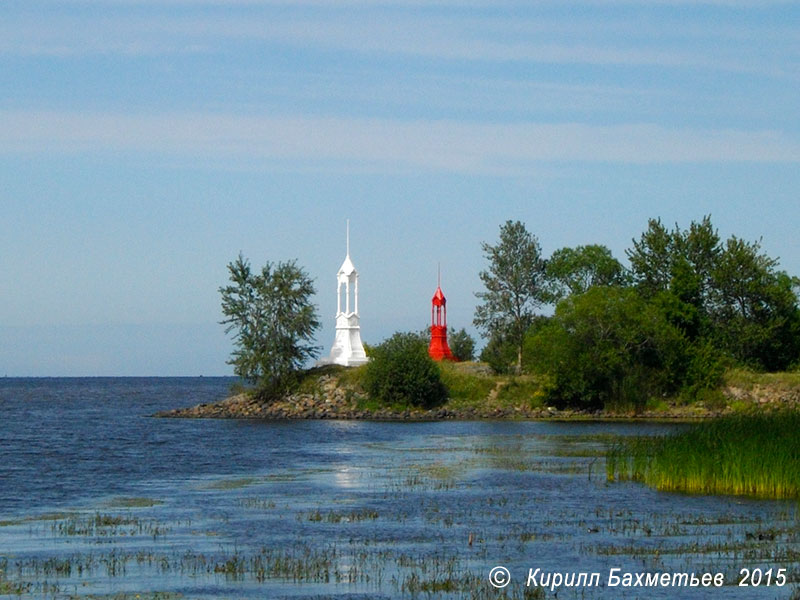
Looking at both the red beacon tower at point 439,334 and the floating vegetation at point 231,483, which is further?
the red beacon tower at point 439,334

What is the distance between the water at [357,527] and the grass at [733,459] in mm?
1143

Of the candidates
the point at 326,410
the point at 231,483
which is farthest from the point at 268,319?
the point at 231,483

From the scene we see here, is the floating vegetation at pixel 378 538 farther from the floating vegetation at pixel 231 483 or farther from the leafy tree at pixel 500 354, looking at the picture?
the leafy tree at pixel 500 354

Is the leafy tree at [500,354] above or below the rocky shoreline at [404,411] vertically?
above

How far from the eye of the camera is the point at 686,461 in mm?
33219

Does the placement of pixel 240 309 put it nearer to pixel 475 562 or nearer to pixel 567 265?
pixel 567 265

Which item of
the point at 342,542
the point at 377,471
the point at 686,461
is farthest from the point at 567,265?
the point at 342,542

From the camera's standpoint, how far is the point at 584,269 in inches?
4619

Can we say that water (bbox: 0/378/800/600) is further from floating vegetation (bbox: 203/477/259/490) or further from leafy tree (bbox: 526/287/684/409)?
leafy tree (bbox: 526/287/684/409)

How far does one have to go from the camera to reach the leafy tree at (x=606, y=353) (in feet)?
281

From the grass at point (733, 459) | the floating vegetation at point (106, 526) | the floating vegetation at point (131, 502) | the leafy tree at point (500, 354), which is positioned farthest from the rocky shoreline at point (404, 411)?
the floating vegetation at point (106, 526)

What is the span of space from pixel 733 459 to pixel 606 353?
176ft
